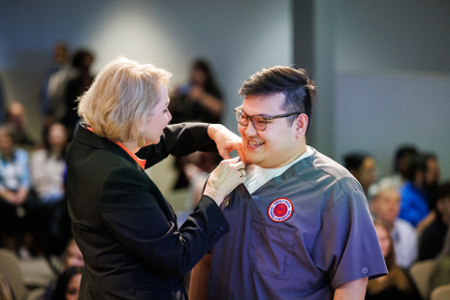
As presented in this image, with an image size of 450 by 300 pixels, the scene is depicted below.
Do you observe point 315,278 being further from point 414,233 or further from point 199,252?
point 414,233

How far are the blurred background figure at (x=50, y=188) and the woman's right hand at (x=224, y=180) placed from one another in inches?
124

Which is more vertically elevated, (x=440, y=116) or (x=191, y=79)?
(x=191, y=79)

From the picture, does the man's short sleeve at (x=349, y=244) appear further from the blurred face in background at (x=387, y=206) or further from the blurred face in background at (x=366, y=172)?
the blurred face in background at (x=366, y=172)

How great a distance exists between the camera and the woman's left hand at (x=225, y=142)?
1.67 metres

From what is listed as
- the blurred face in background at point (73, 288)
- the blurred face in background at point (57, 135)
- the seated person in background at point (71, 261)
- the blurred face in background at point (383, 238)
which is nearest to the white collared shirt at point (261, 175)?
the blurred face in background at point (383, 238)

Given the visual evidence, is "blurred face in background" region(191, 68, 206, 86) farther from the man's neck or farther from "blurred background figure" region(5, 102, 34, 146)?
the man's neck

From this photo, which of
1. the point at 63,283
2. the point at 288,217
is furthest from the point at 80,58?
the point at 288,217

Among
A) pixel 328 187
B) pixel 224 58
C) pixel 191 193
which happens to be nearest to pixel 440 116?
pixel 224 58

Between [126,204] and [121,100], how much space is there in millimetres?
299

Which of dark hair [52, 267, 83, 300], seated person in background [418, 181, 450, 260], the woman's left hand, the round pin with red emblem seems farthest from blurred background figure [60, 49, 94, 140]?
the round pin with red emblem

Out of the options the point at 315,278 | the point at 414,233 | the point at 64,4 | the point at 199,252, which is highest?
the point at 64,4

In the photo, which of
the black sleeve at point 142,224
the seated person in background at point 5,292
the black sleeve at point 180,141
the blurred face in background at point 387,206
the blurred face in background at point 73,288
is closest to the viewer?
the black sleeve at point 142,224

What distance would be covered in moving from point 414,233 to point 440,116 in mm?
1755

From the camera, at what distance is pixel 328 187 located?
150cm
